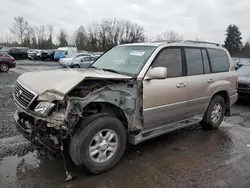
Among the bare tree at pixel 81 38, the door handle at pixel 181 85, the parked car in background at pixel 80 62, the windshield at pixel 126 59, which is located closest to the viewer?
the windshield at pixel 126 59

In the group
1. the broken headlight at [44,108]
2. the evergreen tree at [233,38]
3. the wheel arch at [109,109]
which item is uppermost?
the evergreen tree at [233,38]

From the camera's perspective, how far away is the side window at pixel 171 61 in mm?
3954

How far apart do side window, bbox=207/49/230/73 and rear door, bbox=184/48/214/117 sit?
199mm

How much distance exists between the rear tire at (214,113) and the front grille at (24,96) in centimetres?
369

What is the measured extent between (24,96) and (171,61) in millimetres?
2492

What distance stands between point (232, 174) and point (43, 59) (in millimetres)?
32833

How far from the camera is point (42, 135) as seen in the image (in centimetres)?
310

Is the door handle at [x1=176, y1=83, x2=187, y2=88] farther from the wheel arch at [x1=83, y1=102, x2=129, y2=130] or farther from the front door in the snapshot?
the wheel arch at [x1=83, y1=102, x2=129, y2=130]

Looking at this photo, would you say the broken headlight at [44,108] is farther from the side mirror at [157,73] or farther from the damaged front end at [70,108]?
the side mirror at [157,73]

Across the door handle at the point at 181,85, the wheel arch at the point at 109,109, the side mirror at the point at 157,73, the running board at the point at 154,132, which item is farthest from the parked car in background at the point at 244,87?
the wheel arch at the point at 109,109

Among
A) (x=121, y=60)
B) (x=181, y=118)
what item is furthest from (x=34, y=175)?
(x=181, y=118)

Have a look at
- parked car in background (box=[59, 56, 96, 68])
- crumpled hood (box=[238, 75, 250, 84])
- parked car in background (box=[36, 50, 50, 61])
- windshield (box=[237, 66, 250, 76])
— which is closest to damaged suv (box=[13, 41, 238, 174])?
crumpled hood (box=[238, 75, 250, 84])

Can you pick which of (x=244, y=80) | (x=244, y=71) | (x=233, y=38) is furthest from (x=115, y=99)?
(x=233, y=38)

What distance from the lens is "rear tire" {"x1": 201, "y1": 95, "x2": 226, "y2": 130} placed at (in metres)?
5.12
